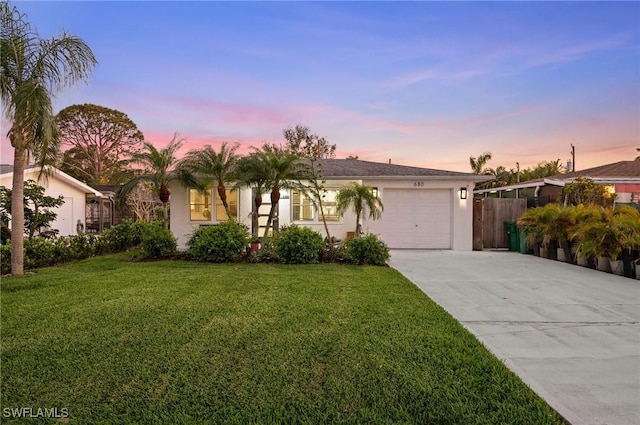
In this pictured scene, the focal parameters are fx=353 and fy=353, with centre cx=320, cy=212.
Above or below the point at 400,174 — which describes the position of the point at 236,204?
below

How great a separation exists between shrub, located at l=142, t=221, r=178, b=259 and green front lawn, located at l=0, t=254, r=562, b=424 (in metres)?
4.14

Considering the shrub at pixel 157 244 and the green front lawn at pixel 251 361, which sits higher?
the shrub at pixel 157 244

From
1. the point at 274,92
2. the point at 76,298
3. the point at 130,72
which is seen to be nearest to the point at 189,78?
the point at 130,72

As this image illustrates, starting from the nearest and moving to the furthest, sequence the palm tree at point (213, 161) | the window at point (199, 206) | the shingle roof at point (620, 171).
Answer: the palm tree at point (213, 161)
the window at point (199, 206)
the shingle roof at point (620, 171)

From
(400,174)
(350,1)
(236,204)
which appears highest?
A: (350,1)

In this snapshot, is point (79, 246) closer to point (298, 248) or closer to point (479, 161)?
point (298, 248)

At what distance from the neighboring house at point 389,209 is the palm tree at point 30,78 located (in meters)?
5.70

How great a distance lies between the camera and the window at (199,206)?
13109 mm

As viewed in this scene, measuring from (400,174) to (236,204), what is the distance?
6.18m

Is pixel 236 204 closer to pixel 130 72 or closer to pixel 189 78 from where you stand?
pixel 189 78

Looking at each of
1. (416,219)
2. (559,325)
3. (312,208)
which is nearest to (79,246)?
(312,208)

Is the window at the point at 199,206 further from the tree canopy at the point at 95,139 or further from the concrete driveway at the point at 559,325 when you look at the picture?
the tree canopy at the point at 95,139

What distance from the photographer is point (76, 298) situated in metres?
5.62

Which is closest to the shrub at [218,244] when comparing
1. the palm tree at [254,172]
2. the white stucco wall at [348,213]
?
the palm tree at [254,172]
